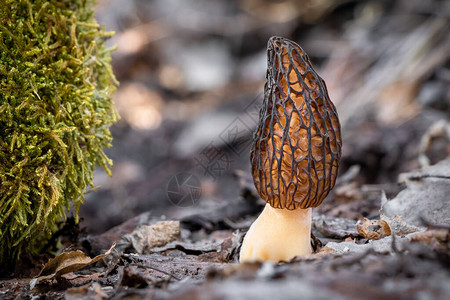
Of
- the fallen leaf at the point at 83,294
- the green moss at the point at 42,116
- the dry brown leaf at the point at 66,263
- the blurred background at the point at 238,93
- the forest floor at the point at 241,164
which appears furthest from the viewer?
the blurred background at the point at 238,93

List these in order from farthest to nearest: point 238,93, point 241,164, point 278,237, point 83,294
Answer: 1. point 238,93
2. point 241,164
3. point 278,237
4. point 83,294

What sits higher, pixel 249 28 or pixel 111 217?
pixel 249 28

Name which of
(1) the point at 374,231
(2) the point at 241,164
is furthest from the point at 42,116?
(2) the point at 241,164

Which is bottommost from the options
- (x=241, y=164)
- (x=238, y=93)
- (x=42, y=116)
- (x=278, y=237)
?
(x=278, y=237)

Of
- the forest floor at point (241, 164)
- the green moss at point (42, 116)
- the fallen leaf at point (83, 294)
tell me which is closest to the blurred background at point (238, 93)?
the forest floor at point (241, 164)

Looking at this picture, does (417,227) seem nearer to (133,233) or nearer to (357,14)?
(133,233)

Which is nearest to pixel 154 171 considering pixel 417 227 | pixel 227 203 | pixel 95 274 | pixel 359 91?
pixel 227 203

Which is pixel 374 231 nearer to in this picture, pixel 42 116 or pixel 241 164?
pixel 42 116

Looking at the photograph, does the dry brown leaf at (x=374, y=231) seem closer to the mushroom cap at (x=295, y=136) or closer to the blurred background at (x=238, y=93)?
the mushroom cap at (x=295, y=136)
